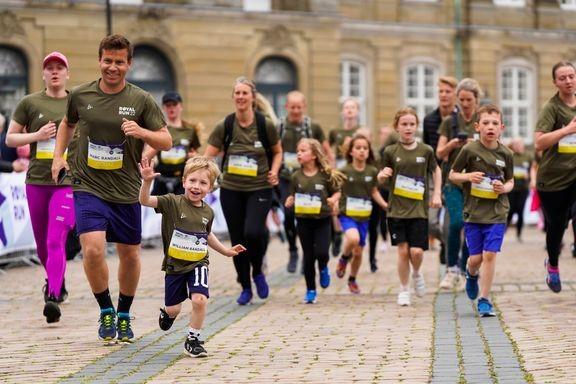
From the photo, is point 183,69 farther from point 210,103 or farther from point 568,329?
point 568,329

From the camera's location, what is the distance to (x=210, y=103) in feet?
122

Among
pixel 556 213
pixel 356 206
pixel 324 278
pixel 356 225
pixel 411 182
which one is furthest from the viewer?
pixel 356 206

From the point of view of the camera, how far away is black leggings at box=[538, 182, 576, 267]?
13.3 meters

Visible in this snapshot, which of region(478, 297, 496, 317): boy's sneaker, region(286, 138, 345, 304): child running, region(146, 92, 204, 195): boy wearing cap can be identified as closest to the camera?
region(478, 297, 496, 317): boy's sneaker

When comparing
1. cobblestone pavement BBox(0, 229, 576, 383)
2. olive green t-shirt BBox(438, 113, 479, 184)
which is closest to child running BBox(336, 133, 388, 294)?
cobblestone pavement BBox(0, 229, 576, 383)

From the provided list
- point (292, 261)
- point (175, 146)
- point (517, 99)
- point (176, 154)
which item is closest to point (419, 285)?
point (292, 261)

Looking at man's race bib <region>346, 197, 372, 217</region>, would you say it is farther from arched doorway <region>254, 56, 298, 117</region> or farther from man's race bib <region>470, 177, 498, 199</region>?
arched doorway <region>254, 56, 298, 117</region>

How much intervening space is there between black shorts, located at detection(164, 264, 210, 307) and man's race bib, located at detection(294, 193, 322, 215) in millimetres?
4166

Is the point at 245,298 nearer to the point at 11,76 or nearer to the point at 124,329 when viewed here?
the point at 124,329

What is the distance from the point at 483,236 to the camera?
42.1 ft

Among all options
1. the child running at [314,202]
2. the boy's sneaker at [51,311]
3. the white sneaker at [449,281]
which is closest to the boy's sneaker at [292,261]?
the white sneaker at [449,281]

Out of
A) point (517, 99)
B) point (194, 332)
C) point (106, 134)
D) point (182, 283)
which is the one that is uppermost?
point (106, 134)

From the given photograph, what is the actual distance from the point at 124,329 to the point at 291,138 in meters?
7.29

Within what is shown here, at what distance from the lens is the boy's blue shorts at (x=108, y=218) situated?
418 inches
